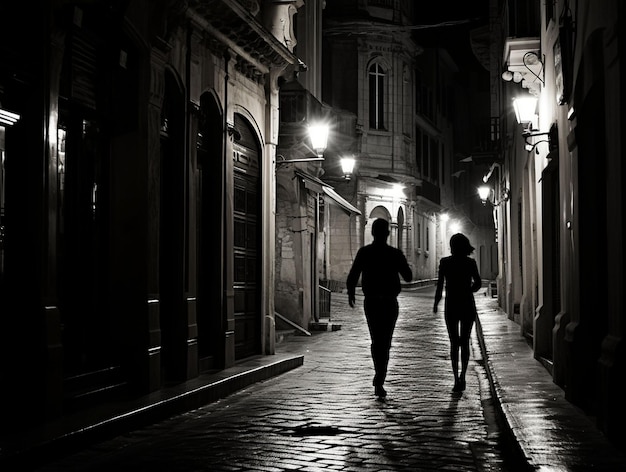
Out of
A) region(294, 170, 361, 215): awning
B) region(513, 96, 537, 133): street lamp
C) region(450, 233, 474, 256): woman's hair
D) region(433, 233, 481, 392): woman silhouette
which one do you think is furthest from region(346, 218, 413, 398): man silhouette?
region(294, 170, 361, 215): awning

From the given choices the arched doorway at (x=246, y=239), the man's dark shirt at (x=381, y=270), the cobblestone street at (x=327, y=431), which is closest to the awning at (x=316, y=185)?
the arched doorway at (x=246, y=239)

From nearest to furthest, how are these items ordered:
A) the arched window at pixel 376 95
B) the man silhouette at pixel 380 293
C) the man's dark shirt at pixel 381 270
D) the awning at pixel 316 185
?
1. the man silhouette at pixel 380 293
2. the man's dark shirt at pixel 381 270
3. the awning at pixel 316 185
4. the arched window at pixel 376 95

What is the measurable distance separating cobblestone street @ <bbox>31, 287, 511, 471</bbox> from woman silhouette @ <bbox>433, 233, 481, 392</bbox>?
18.9 inches

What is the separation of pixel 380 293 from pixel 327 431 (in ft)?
9.62

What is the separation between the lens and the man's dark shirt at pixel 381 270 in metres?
11.5

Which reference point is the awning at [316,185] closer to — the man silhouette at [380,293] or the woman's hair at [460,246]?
the woman's hair at [460,246]

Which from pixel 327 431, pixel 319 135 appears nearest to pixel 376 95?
pixel 319 135

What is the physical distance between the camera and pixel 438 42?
2089 inches

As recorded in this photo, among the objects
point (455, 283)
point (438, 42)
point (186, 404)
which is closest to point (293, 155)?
point (455, 283)

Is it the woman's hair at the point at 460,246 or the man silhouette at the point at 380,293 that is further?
the woman's hair at the point at 460,246

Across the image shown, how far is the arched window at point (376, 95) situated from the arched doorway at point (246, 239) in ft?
94.6

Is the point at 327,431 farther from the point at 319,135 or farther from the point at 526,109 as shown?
the point at 319,135

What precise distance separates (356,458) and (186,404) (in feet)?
11.4

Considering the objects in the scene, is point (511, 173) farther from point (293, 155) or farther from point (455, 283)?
point (455, 283)
